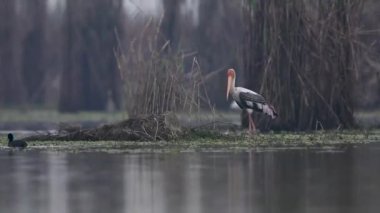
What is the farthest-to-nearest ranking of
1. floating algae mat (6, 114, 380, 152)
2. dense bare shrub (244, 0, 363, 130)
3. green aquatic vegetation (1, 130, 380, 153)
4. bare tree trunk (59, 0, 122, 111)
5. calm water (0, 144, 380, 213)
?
bare tree trunk (59, 0, 122, 111), dense bare shrub (244, 0, 363, 130), floating algae mat (6, 114, 380, 152), green aquatic vegetation (1, 130, 380, 153), calm water (0, 144, 380, 213)

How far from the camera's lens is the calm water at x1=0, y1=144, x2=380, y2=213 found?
1244 centimetres

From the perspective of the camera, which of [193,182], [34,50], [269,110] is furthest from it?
[34,50]

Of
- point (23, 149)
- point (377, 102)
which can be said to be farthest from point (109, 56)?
point (23, 149)

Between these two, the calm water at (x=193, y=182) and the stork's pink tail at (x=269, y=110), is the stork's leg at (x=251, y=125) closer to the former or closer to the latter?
the stork's pink tail at (x=269, y=110)

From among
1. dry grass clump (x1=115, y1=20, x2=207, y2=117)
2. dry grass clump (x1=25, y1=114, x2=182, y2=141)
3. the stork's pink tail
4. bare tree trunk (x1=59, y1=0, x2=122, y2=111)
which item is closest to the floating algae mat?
dry grass clump (x1=25, y1=114, x2=182, y2=141)

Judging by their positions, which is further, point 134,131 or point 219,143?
point 134,131

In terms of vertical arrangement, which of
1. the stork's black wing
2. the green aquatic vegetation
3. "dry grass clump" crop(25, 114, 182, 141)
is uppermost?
the stork's black wing

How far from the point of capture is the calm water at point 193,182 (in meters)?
12.4

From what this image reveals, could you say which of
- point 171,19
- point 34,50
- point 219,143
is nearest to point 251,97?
point 219,143

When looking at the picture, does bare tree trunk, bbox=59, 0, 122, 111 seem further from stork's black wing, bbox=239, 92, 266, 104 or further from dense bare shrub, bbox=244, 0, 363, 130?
stork's black wing, bbox=239, 92, 266, 104

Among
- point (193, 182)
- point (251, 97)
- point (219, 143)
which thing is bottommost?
point (193, 182)

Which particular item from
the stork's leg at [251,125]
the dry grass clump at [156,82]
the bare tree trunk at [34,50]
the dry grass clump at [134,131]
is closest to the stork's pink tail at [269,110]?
the stork's leg at [251,125]

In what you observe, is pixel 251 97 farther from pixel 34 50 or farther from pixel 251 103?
pixel 34 50

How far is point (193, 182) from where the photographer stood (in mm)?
14578
